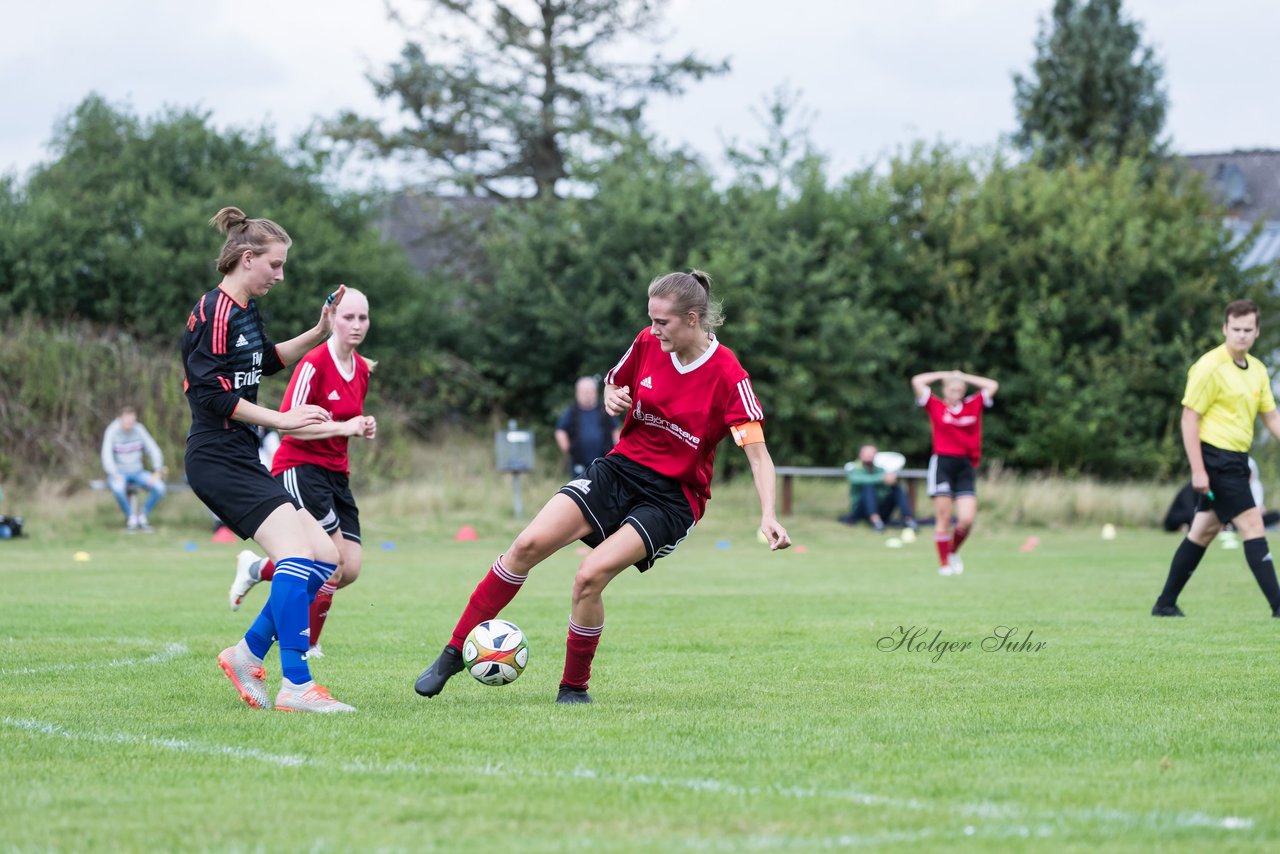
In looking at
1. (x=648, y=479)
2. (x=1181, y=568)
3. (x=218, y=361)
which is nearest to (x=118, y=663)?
(x=218, y=361)

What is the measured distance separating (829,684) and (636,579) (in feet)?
25.8

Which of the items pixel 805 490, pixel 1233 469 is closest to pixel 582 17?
pixel 805 490

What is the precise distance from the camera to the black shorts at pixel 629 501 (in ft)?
21.0

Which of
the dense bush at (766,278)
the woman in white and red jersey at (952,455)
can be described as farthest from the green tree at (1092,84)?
the woman in white and red jersey at (952,455)

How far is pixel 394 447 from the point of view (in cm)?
2539

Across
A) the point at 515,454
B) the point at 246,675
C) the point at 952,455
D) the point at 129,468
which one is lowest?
the point at 129,468

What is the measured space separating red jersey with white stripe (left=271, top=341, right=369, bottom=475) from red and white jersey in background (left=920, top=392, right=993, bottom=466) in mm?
8260

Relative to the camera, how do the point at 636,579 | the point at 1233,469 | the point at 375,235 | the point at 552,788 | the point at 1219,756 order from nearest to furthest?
the point at 552,788
the point at 1219,756
the point at 1233,469
the point at 636,579
the point at 375,235

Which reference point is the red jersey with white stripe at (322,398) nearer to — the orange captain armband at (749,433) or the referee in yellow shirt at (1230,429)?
the orange captain armband at (749,433)

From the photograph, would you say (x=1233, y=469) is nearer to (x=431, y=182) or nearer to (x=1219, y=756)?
(x=1219, y=756)

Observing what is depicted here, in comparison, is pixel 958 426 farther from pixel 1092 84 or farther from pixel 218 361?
pixel 1092 84

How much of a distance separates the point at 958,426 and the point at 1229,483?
5335 millimetres

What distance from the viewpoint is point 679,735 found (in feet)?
17.9

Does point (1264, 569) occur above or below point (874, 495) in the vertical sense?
above
